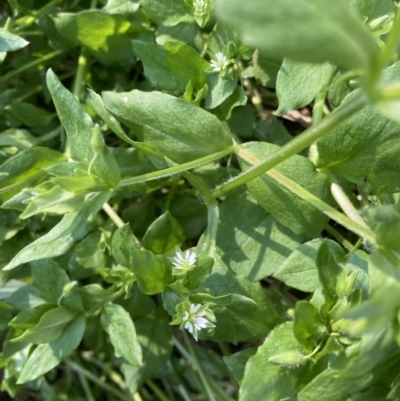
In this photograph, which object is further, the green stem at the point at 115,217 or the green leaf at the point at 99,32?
the green leaf at the point at 99,32

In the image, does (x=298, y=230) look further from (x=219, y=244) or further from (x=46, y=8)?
(x=46, y=8)

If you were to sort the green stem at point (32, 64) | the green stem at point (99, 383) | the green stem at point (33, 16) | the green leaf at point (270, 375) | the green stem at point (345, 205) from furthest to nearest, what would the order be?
the green stem at point (99, 383), the green stem at point (32, 64), the green stem at point (33, 16), the green stem at point (345, 205), the green leaf at point (270, 375)

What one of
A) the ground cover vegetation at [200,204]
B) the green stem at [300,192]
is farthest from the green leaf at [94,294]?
the green stem at [300,192]

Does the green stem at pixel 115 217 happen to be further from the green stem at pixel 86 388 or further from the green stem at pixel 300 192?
the green stem at pixel 86 388

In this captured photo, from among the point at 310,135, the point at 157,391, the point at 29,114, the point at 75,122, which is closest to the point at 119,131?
the point at 75,122

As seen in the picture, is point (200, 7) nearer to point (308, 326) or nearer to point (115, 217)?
point (115, 217)

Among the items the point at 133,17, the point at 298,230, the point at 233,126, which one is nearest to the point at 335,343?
the point at 298,230

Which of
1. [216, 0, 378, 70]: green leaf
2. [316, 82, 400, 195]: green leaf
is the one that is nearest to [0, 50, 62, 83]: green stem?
[316, 82, 400, 195]: green leaf
